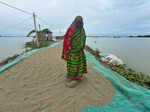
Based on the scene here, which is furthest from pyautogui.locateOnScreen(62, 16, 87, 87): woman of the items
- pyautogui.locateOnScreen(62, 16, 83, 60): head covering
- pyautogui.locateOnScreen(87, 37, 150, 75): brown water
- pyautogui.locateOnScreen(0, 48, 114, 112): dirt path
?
pyautogui.locateOnScreen(87, 37, 150, 75): brown water

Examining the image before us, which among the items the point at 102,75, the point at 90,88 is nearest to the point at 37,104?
the point at 90,88

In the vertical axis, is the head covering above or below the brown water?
above

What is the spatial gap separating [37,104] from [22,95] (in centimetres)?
53

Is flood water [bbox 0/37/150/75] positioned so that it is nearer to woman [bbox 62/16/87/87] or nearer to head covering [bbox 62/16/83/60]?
woman [bbox 62/16/87/87]

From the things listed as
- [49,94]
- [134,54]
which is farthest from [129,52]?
[49,94]

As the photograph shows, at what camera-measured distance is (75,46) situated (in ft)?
5.76

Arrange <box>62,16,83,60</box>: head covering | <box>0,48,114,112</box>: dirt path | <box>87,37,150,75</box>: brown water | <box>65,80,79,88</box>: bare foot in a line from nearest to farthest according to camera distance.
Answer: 1. <box>0,48,114,112</box>: dirt path
2. <box>62,16,83,60</box>: head covering
3. <box>65,80,79,88</box>: bare foot
4. <box>87,37,150,75</box>: brown water

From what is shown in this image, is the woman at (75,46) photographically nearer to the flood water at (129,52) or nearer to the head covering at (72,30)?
the head covering at (72,30)

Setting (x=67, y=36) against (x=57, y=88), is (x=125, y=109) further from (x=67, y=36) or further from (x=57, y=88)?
(x=67, y=36)

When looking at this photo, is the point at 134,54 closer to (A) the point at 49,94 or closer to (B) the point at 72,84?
(B) the point at 72,84

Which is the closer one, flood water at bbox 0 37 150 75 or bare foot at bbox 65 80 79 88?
bare foot at bbox 65 80 79 88

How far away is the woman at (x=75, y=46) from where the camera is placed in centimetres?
172

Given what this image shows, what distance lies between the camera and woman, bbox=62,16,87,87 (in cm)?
172

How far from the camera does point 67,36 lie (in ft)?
5.74
